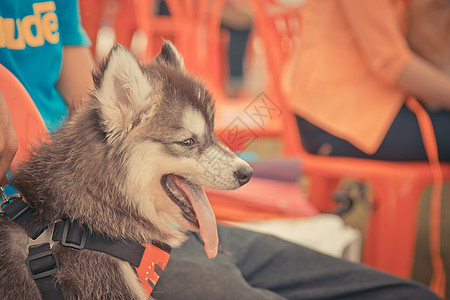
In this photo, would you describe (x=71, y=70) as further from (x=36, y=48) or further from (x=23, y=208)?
(x=23, y=208)

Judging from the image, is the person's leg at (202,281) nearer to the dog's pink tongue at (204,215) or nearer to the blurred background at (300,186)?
the dog's pink tongue at (204,215)

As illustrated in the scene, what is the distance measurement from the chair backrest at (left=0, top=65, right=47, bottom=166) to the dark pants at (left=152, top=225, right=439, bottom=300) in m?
0.44

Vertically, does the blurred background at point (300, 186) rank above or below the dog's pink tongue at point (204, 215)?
below

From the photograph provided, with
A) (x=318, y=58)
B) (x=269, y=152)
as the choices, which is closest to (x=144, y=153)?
(x=318, y=58)

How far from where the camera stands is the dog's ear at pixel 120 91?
2.83ft

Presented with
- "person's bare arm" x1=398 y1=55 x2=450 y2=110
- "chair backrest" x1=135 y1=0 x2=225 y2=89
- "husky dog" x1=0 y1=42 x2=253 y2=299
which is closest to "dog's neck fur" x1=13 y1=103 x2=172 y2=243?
"husky dog" x1=0 y1=42 x2=253 y2=299

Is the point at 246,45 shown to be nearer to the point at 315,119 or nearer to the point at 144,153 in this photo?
the point at 315,119

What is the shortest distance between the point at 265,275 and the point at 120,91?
0.63 metres

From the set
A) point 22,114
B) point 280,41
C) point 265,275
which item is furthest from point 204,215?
point 280,41

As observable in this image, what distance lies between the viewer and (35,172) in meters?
0.91

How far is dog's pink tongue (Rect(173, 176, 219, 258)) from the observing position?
908 millimetres

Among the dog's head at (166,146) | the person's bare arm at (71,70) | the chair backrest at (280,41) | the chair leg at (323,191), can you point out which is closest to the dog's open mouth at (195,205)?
the dog's head at (166,146)

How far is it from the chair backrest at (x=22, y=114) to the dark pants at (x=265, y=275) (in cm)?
44

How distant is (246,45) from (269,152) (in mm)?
2524
